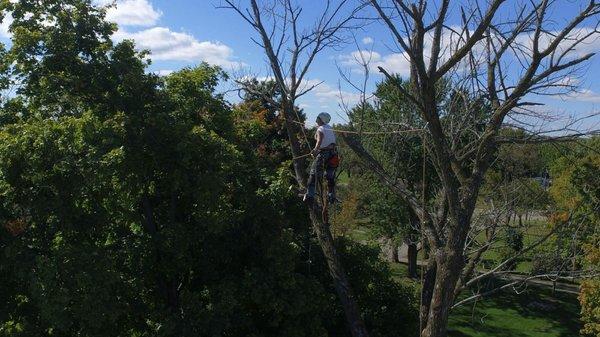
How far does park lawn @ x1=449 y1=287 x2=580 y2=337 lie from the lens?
70.5 ft

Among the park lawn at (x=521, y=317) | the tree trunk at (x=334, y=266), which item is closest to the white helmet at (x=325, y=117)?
the tree trunk at (x=334, y=266)

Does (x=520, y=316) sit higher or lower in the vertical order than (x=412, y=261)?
lower

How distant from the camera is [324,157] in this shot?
27.4 feet

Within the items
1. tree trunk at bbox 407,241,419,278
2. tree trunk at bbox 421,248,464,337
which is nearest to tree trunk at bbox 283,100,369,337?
tree trunk at bbox 421,248,464,337

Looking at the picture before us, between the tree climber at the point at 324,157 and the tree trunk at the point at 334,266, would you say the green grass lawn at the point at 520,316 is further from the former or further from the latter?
the tree climber at the point at 324,157

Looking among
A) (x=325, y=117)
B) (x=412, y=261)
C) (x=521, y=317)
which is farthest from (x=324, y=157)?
(x=412, y=261)

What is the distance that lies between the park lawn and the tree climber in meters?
13.7

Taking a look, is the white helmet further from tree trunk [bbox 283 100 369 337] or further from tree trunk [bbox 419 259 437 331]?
tree trunk [bbox 419 259 437 331]

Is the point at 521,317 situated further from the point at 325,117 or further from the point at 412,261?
the point at 325,117

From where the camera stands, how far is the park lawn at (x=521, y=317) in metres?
21.5

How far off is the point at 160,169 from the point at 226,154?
1.16 meters

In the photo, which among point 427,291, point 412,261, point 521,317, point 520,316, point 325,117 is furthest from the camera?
point 412,261

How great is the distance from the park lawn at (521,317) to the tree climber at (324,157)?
1373 centimetres

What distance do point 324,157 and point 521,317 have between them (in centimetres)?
1910
